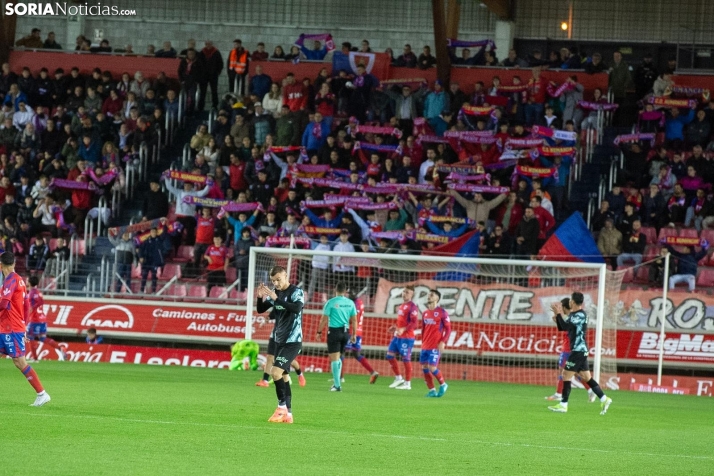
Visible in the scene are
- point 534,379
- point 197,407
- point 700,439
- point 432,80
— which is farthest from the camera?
point 432,80

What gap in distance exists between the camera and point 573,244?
82.9 feet

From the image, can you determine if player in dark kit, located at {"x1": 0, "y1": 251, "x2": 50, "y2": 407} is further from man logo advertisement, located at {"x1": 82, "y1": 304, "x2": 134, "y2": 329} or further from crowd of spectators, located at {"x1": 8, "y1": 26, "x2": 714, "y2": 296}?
man logo advertisement, located at {"x1": 82, "y1": 304, "x2": 134, "y2": 329}

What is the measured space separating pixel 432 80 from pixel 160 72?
7.86 metres

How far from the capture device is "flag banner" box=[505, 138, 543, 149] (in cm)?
2788

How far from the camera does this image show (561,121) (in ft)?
96.9

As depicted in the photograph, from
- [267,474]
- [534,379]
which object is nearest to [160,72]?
[534,379]

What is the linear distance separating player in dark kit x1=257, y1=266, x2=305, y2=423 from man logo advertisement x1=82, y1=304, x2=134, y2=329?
13941 mm

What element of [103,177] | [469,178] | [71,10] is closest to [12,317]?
[469,178]

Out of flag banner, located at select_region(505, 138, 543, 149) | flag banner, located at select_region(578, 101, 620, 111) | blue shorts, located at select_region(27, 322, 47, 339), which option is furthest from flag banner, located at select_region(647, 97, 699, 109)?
blue shorts, located at select_region(27, 322, 47, 339)

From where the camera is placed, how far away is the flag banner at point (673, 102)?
2830cm

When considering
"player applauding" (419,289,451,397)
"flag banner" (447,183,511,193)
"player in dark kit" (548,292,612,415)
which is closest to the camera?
"player in dark kit" (548,292,612,415)

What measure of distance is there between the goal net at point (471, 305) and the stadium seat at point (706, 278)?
2002mm

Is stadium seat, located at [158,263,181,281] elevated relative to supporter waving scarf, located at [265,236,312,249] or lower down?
lower down

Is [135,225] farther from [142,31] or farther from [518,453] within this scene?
[518,453]
